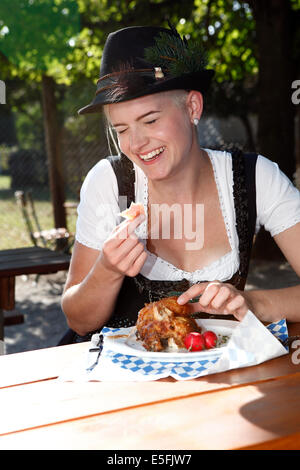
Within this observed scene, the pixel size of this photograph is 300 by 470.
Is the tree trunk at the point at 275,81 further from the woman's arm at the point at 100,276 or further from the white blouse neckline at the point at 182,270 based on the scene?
the woman's arm at the point at 100,276

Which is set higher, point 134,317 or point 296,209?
point 296,209

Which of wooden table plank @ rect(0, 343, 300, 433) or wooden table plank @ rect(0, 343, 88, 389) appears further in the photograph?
wooden table plank @ rect(0, 343, 88, 389)

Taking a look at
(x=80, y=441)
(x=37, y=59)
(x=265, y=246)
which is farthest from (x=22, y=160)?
(x=80, y=441)

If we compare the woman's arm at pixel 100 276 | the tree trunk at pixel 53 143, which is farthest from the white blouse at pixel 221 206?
the tree trunk at pixel 53 143

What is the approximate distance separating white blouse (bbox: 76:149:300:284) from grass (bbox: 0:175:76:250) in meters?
7.01

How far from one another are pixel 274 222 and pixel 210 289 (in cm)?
75

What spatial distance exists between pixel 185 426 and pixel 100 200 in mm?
1297

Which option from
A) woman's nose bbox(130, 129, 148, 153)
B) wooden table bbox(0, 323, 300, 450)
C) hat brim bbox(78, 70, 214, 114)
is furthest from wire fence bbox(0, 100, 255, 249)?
wooden table bbox(0, 323, 300, 450)

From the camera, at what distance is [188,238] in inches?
93.1

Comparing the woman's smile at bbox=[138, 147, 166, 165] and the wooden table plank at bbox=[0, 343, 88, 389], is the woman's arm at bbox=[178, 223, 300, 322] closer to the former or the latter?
the wooden table plank at bbox=[0, 343, 88, 389]

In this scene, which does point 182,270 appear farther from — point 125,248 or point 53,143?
point 53,143

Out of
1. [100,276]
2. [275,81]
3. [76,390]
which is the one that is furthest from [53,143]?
[76,390]

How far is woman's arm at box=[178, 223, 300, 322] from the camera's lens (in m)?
1.69
